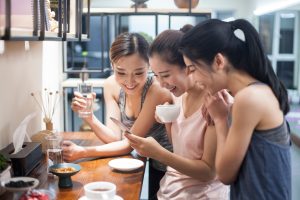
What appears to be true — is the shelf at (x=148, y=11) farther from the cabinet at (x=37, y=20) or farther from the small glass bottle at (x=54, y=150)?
the small glass bottle at (x=54, y=150)

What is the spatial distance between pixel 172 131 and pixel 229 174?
41cm

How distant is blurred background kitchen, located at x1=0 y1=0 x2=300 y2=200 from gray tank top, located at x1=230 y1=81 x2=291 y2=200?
82 centimetres

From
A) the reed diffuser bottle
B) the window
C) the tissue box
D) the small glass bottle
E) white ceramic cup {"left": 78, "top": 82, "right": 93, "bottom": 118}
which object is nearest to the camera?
the tissue box

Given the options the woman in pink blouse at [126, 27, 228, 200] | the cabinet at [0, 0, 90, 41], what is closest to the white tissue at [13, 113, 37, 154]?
the cabinet at [0, 0, 90, 41]

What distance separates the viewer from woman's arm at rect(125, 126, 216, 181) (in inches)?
55.4

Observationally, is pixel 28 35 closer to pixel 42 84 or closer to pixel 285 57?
pixel 42 84

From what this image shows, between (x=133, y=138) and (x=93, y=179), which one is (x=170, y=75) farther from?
(x=93, y=179)

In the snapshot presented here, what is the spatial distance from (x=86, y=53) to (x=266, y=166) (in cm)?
→ 350

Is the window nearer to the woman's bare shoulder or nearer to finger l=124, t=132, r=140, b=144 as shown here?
the woman's bare shoulder

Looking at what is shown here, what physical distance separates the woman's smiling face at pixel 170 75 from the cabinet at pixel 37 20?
1.53ft

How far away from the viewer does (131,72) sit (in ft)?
6.10

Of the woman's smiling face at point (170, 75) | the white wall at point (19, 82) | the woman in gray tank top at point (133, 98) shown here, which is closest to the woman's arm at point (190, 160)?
the woman's smiling face at point (170, 75)

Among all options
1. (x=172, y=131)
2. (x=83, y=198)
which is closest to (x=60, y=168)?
(x=83, y=198)

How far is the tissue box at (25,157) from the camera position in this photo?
155 centimetres
